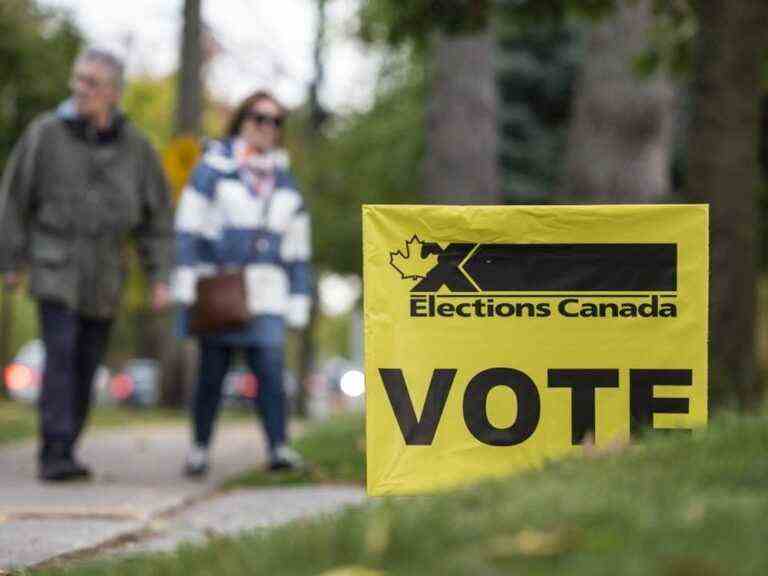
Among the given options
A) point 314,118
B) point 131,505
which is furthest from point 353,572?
point 314,118

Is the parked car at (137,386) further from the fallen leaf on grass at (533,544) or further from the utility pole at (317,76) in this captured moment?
the fallen leaf on grass at (533,544)

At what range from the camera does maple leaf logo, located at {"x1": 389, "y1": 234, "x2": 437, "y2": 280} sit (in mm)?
4836

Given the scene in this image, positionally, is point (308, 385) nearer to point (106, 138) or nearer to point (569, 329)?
point (106, 138)

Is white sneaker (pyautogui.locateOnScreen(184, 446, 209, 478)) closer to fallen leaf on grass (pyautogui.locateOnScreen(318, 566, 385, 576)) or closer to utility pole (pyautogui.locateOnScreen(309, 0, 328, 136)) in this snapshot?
fallen leaf on grass (pyautogui.locateOnScreen(318, 566, 385, 576))

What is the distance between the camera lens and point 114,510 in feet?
21.9

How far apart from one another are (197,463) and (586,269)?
4215mm

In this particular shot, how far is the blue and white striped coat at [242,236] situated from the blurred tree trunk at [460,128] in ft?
13.7

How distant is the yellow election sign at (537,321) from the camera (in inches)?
190

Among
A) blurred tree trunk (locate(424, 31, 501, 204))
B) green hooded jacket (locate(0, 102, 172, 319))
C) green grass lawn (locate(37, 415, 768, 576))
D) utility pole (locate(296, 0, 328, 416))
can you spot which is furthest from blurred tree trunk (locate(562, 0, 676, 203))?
utility pole (locate(296, 0, 328, 416))

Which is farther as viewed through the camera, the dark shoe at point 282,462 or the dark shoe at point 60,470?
the dark shoe at point 282,462

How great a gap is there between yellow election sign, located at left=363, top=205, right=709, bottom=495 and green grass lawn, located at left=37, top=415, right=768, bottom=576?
910 mm

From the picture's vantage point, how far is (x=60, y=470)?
26.2ft

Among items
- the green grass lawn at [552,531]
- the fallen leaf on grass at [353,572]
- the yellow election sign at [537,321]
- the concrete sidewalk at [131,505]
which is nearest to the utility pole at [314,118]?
the concrete sidewalk at [131,505]

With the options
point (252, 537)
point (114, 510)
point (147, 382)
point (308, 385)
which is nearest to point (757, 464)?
point (252, 537)
